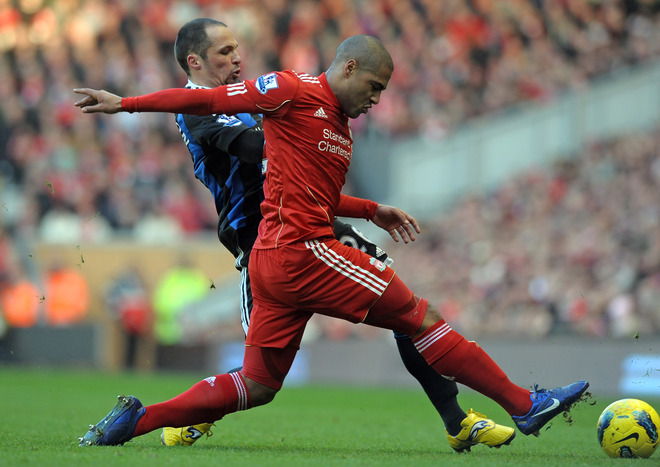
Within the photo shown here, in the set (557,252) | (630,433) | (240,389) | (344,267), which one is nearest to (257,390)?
(240,389)

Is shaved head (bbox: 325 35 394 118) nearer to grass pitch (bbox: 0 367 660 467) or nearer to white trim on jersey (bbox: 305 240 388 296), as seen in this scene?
white trim on jersey (bbox: 305 240 388 296)

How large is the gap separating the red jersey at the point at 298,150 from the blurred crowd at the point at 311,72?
931 centimetres

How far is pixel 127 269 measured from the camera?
16.9m

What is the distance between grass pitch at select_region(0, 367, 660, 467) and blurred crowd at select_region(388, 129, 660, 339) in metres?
1.81

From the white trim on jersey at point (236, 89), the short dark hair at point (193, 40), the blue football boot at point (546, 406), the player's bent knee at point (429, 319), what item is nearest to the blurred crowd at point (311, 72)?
the blue football boot at point (546, 406)

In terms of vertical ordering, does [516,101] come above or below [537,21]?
below

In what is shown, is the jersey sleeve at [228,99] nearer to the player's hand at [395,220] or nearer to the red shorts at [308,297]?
the red shorts at [308,297]

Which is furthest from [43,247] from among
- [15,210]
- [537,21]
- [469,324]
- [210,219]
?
[537,21]

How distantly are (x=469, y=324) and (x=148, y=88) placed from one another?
8094mm

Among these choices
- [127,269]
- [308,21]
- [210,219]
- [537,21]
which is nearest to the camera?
[127,269]

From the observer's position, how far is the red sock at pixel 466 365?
5504 millimetres

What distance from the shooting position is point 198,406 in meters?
5.50

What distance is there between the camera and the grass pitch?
16.9 ft

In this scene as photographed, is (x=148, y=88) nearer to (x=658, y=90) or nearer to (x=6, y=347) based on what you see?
(x=6, y=347)
